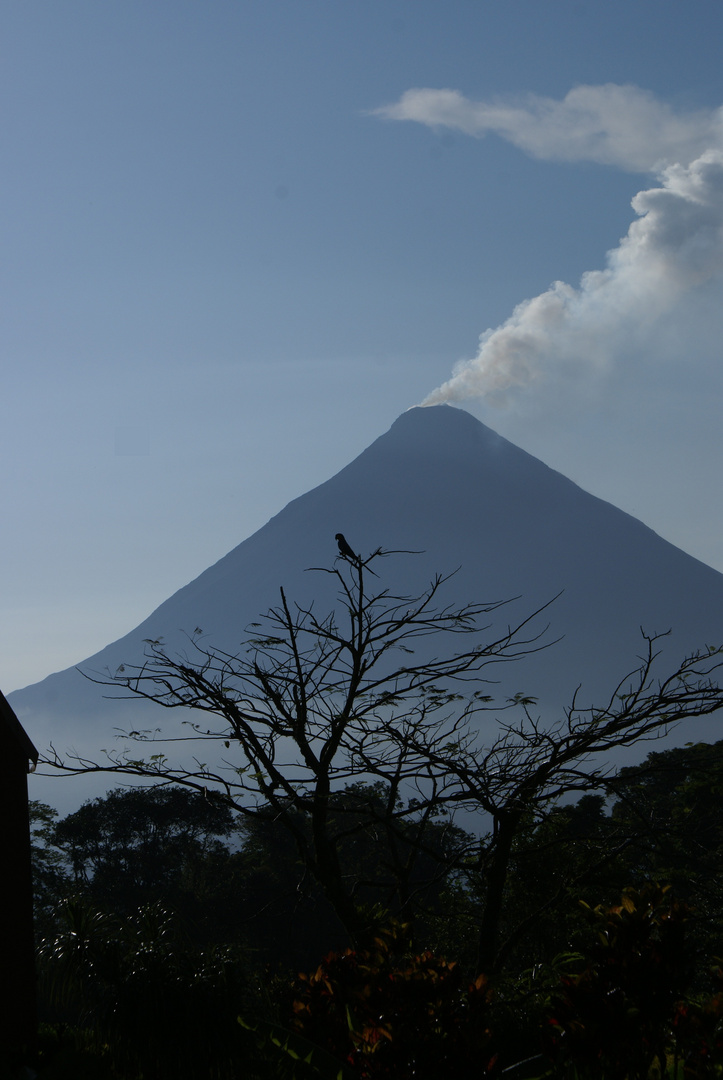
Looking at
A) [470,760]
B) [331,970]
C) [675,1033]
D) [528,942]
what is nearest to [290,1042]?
[331,970]

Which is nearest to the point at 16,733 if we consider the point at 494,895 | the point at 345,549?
the point at 345,549

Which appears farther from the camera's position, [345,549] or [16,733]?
[16,733]

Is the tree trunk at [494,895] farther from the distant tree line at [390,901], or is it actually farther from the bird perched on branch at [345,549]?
the bird perched on branch at [345,549]

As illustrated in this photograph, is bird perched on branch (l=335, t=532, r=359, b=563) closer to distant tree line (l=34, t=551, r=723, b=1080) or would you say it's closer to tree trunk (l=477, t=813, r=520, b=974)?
distant tree line (l=34, t=551, r=723, b=1080)

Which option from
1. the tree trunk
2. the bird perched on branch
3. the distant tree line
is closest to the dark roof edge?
the distant tree line

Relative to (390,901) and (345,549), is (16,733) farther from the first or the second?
→ (345,549)

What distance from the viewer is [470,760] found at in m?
8.20

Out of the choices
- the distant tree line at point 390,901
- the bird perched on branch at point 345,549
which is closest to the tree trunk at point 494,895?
the distant tree line at point 390,901

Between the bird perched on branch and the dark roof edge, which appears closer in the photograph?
the bird perched on branch

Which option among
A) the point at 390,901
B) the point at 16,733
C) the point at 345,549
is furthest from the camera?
the point at 16,733

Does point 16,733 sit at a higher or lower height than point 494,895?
higher

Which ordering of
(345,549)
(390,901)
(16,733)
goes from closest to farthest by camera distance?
(345,549) → (390,901) → (16,733)

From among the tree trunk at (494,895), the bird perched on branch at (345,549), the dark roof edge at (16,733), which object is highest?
the bird perched on branch at (345,549)

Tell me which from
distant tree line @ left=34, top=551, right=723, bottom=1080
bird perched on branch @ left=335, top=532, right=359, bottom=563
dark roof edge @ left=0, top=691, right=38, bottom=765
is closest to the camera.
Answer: distant tree line @ left=34, top=551, right=723, bottom=1080
